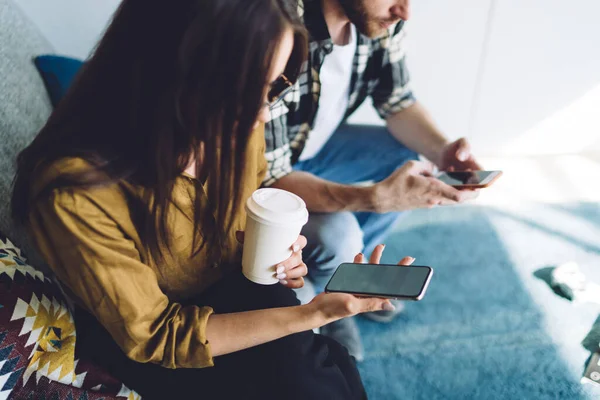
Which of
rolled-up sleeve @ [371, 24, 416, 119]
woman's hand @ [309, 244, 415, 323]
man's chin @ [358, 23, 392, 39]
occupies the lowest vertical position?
woman's hand @ [309, 244, 415, 323]

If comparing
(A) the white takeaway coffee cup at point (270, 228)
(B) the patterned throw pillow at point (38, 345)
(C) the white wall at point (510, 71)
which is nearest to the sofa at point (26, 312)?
(B) the patterned throw pillow at point (38, 345)

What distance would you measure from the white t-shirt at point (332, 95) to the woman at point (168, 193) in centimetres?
50

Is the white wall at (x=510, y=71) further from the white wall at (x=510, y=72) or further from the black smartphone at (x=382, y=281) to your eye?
the black smartphone at (x=382, y=281)

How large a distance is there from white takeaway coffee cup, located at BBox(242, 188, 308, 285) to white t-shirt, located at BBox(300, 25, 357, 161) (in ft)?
1.77

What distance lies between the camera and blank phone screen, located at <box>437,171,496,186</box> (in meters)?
1.13

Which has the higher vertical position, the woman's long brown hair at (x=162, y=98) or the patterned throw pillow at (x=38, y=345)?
the woman's long brown hair at (x=162, y=98)

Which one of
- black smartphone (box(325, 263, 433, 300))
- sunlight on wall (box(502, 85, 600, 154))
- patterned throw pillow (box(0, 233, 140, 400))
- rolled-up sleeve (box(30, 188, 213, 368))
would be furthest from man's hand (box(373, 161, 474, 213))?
sunlight on wall (box(502, 85, 600, 154))

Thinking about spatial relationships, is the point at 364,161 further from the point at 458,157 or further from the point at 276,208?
the point at 276,208

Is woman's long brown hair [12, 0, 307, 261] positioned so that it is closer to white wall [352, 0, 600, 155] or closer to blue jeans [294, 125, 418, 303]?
blue jeans [294, 125, 418, 303]

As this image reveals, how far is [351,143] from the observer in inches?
55.9

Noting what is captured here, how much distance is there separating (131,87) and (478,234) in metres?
1.47

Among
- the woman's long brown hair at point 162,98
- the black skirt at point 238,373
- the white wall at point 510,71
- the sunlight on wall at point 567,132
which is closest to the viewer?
the woman's long brown hair at point 162,98

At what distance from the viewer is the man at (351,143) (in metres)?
1.12

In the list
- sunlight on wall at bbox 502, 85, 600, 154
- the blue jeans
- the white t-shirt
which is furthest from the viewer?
sunlight on wall at bbox 502, 85, 600, 154
